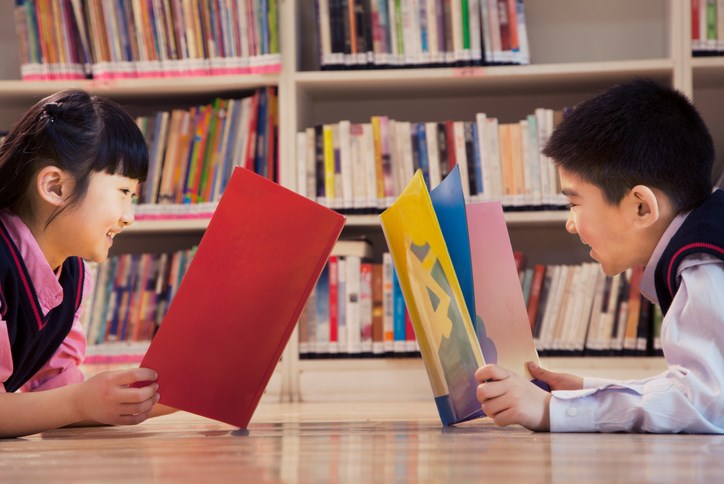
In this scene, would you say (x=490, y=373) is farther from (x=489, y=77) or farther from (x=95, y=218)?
(x=489, y=77)

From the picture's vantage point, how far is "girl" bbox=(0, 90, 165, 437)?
131cm

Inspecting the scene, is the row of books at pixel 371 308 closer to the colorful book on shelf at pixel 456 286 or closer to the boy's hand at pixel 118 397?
the colorful book on shelf at pixel 456 286

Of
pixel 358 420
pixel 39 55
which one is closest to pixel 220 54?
pixel 39 55

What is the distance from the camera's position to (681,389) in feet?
3.50

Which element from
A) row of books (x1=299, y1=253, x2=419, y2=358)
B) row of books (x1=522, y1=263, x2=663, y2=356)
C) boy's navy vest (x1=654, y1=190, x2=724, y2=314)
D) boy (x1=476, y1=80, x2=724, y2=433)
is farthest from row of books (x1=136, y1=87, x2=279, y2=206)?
boy's navy vest (x1=654, y1=190, x2=724, y2=314)

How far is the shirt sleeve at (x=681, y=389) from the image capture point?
1.06 meters

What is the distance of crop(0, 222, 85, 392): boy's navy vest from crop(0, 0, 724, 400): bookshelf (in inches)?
39.6

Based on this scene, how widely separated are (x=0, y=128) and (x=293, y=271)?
2012mm

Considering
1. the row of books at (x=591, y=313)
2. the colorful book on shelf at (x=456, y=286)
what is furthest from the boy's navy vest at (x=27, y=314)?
the row of books at (x=591, y=313)

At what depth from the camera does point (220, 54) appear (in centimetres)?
248

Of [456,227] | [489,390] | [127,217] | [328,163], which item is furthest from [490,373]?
[328,163]

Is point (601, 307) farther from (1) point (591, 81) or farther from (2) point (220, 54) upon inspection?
(2) point (220, 54)

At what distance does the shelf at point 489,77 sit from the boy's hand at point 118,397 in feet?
4.89

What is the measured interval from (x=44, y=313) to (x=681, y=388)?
35.0 inches
